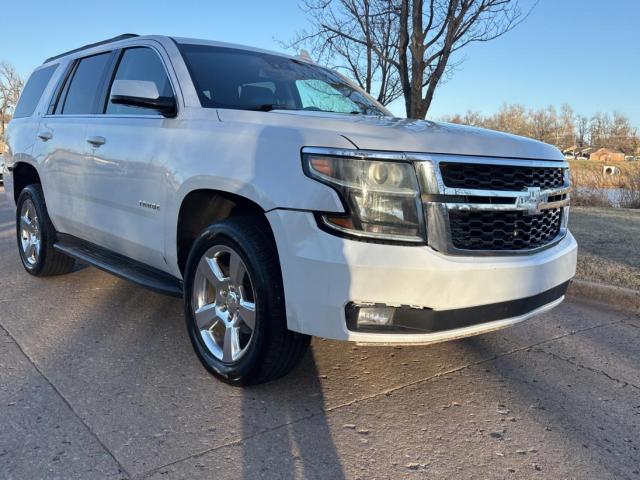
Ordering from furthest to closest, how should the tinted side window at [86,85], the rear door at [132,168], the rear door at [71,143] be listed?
the tinted side window at [86,85] < the rear door at [71,143] < the rear door at [132,168]

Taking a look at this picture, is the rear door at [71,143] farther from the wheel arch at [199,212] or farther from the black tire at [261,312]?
the black tire at [261,312]

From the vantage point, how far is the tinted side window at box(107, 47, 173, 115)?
3613 mm

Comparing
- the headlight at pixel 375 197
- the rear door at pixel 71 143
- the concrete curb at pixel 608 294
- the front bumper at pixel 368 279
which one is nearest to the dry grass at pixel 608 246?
the concrete curb at pixel 608 294

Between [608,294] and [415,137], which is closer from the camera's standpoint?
[415,137]

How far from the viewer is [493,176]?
8.67 feet

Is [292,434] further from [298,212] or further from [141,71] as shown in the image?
[141,71]

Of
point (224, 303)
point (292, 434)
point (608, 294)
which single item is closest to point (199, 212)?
point (224, 303)

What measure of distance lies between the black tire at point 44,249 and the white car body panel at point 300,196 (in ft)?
4.30

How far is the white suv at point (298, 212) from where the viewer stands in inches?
94.7

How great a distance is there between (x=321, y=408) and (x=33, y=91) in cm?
469

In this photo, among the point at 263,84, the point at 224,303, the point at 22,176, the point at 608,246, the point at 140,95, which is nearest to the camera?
the point at 224,303

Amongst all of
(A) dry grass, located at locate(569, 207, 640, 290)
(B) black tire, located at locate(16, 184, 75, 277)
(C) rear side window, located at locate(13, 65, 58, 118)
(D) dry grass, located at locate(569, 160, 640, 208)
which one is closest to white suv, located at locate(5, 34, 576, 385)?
(B) black tire, located at locate(16, 184, 75, 277)

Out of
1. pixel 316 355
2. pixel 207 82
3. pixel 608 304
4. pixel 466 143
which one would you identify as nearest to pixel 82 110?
pixel 207 82

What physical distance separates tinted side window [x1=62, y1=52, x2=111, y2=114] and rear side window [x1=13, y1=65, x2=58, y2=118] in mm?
686
